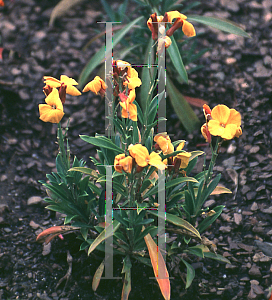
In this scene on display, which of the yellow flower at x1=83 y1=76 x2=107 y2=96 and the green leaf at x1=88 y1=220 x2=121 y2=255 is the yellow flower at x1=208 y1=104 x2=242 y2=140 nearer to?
the yellow flower at x1=83 y1=76 x2=107 y2=96

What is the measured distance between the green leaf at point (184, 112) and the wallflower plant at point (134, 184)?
0.77 m

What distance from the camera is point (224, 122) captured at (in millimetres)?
1418

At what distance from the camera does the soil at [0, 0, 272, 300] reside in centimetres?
185

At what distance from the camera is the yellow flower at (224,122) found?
4.49 ft

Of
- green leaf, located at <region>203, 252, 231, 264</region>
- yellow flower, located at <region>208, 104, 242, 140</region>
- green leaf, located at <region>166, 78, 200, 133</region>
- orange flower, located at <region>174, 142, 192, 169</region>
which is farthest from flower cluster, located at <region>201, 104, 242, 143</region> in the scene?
green leaf, located at <region>166, 78, 200, 133</region>

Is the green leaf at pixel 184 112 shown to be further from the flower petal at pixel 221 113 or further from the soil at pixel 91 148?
the flower petal at pixel 221 113

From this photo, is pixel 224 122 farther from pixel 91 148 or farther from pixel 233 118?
Result: pixel 91 148

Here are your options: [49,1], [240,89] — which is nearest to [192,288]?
[240,89]

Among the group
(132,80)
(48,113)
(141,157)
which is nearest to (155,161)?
(141,157)

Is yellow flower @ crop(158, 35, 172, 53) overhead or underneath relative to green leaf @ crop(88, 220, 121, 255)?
overhead

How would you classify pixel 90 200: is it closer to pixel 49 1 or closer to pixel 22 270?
pixel 22 270

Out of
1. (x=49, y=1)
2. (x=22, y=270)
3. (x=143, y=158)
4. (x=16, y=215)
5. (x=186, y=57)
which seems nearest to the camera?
(x=143, y=158)

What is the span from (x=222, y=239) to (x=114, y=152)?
81 cm

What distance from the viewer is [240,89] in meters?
2.74
